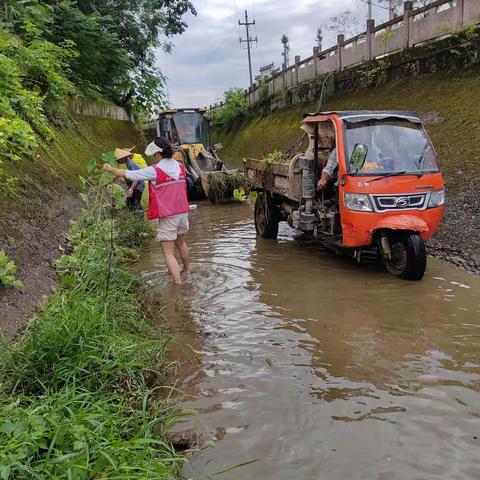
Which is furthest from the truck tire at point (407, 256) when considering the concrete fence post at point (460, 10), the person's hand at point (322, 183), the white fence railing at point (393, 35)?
the concrete fence post at point (460, 10)

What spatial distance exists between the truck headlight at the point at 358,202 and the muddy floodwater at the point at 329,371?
0.95 metres

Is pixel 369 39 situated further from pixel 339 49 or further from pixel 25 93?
pixel 25 93

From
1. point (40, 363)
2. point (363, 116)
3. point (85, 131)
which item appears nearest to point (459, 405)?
point (40, 363)

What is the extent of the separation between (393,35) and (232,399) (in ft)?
52.5

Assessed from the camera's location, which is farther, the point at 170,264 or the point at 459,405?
the point at 170,264

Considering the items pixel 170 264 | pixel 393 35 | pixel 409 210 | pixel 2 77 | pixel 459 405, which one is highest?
pixel 393 35

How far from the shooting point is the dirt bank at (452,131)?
8156 mm

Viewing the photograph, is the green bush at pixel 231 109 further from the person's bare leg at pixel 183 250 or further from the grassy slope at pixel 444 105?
the person's bare leg at pixel 183 250

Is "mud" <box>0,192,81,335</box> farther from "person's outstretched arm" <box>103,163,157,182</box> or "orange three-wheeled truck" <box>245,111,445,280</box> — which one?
"orange three-wheeled truck" <box>245,111,445,280</box>

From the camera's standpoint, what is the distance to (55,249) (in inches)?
261

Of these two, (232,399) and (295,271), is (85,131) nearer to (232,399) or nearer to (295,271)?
(295,271)

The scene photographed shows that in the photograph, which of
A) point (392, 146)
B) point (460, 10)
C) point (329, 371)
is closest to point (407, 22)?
point (460, 10)

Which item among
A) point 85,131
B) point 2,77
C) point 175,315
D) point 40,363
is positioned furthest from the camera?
point 85,131

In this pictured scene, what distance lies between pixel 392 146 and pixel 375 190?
2.95ft
